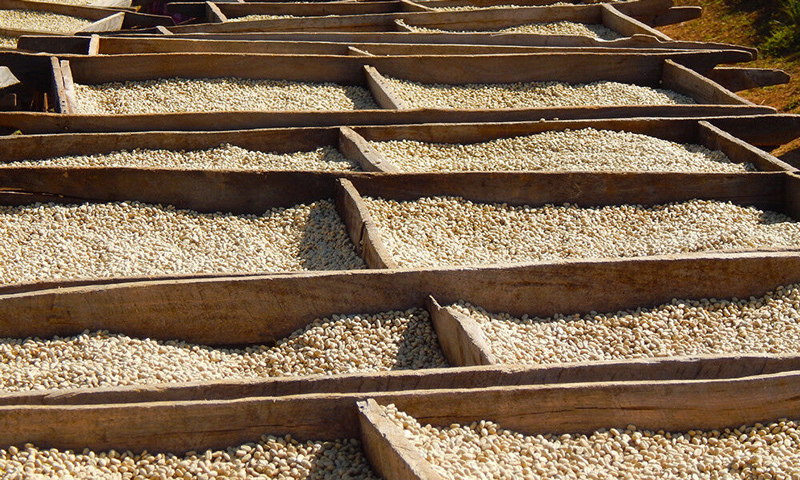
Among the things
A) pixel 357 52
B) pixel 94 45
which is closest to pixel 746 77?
pixel 357 52

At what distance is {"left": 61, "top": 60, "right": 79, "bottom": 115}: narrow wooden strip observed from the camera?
292 inches

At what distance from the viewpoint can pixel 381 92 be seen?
794 cm

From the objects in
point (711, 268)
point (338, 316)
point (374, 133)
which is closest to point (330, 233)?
point (338, 316)

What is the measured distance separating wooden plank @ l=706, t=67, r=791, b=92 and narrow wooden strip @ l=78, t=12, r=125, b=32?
23.3 ft

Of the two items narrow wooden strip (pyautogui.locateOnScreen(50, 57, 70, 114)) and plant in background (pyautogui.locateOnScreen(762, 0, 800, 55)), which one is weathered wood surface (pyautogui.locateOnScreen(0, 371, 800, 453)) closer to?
narrow wooden strip (pyautogui.locateOnScreen(50, 57, 70, 114))

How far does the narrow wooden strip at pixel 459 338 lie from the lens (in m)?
4.29

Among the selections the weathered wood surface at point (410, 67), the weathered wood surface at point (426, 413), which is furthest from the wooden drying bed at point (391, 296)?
the weathered wood surface at point (410, 67)

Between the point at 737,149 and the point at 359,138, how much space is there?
9.86 feet

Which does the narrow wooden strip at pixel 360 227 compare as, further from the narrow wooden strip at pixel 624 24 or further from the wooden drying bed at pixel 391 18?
the narrow wooden strip at pixel 624 24

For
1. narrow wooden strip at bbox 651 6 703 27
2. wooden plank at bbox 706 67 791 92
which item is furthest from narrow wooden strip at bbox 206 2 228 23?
wooden plank at bbox 706 67 791 92

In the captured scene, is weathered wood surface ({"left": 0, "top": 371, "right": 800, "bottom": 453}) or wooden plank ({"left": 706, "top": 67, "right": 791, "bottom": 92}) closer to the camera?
weathered wood surface ({"left": 0, "top": 371, "right": 800, "bottom": 453})

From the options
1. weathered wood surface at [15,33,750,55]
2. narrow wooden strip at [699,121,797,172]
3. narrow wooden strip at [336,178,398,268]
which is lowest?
narrow wooden strip at [336,178,398,268]

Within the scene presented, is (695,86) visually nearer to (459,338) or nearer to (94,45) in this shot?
(459,338)

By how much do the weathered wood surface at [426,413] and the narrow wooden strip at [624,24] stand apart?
656 centimetres
